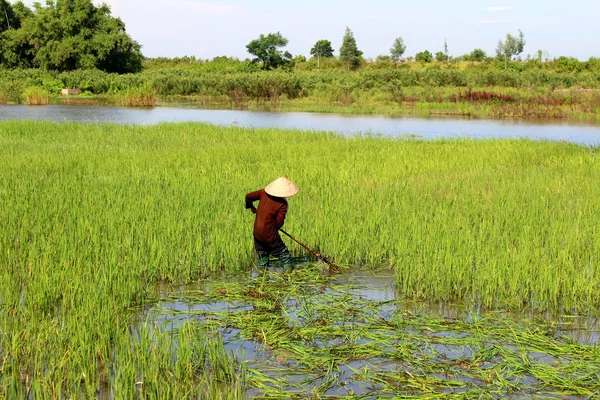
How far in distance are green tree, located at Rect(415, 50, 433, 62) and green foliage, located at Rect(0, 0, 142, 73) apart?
26338mm

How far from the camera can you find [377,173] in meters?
11.1

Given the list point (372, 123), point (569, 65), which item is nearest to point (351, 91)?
point (372, 123)

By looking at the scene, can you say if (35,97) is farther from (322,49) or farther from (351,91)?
(322,49)

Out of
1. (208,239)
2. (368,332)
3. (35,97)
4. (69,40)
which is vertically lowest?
(368,332)

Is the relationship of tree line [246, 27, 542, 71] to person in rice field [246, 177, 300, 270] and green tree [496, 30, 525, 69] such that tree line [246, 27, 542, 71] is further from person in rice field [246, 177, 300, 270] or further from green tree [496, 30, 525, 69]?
person in rice field [246, 177, 300, 270]

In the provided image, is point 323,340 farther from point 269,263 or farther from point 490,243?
point 490,243

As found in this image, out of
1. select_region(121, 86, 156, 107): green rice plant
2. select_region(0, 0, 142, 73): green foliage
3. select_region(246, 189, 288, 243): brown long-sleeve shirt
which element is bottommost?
select_region(246, 189, 288, 243): brown long-sleeve shirt

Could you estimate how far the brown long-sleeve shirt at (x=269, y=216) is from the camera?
19.1ft

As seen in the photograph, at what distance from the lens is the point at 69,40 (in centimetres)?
4756

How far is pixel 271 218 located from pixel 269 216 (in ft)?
0.13

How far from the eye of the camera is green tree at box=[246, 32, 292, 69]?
2259 inches

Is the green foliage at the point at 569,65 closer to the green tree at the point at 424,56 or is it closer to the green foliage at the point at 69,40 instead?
the green tree at the point at 424,56

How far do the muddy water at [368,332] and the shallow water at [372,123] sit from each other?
1528cm

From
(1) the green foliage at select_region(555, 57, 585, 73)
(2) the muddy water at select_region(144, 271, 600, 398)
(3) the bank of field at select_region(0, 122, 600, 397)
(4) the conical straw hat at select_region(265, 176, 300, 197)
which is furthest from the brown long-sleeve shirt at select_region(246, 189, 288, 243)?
(1) the green foliage at select_region(555, 57, 585, 73)
